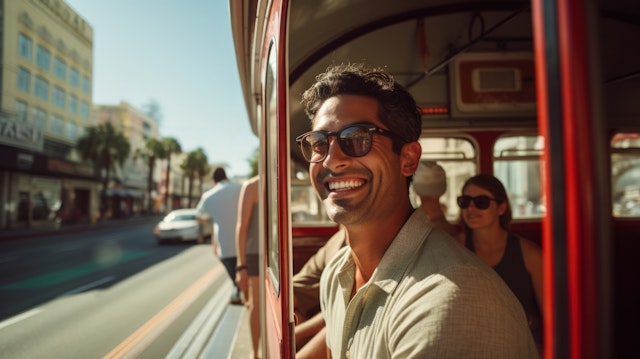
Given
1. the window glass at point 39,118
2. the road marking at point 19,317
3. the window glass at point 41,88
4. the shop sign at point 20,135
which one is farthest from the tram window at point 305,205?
the window glass at point 41,88

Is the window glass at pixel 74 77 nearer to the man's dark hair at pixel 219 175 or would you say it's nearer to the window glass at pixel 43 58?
the window glass at pixel 43 58

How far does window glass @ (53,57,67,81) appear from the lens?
32219 millimetres

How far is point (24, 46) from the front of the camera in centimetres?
2709

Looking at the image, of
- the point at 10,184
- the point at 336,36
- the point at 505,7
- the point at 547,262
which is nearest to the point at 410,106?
the point at 547,262

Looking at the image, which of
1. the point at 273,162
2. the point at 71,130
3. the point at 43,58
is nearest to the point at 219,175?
the point at 273,162

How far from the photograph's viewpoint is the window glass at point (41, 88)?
3008cm

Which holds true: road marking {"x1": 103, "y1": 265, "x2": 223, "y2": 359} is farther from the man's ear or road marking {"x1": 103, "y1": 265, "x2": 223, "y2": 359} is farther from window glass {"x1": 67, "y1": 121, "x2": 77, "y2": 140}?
window glass {"x1": 67, "y1": 121, "x2": 77, "y2": 140}

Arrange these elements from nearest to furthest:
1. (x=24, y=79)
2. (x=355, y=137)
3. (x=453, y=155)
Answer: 1. (x=355, y=137)
2. (x=453, y=155)
3. (x=24, y=79)

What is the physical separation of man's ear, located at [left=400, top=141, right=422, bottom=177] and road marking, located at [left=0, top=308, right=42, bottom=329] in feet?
22.4

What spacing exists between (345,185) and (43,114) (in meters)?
37.0

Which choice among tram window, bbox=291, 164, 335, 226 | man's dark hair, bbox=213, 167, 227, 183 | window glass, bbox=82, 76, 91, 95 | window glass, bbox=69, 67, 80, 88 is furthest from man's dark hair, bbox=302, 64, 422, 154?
window glass, bbox=82, 76, 91, 95

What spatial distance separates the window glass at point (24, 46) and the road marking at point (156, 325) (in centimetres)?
2681

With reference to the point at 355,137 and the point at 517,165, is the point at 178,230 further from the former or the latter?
the point at 355,137

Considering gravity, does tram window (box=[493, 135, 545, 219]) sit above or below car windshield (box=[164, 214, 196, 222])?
above
